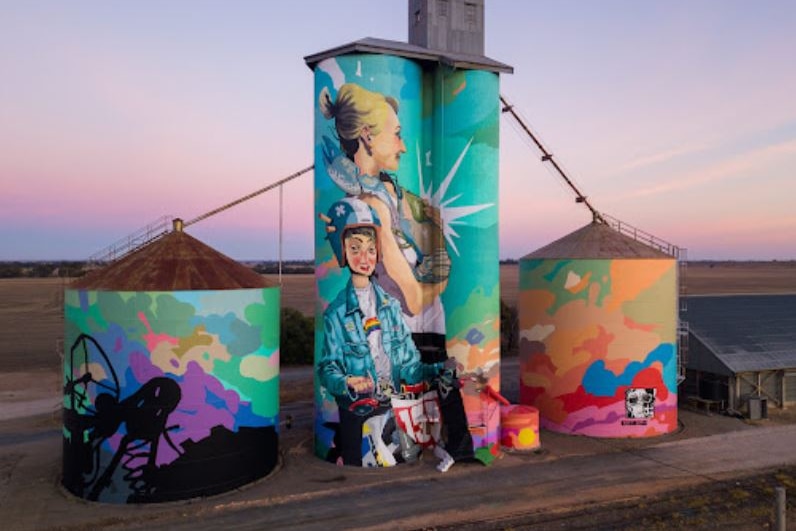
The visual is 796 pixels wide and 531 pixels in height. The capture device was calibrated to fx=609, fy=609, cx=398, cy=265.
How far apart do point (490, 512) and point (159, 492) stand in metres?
11.1

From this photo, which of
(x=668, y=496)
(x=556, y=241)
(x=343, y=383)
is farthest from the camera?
(x=556, y=241)

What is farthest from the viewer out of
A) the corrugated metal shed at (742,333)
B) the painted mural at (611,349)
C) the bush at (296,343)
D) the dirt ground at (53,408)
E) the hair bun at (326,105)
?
the bush at (296,343)

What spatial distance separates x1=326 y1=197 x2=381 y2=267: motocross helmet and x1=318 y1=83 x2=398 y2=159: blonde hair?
1.96m

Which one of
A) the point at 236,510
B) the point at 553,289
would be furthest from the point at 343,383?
the point at 553,289

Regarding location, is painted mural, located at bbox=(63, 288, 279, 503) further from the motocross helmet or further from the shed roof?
the shed roof

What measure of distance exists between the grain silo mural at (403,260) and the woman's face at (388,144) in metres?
0.04

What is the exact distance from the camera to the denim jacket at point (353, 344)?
24.5 m

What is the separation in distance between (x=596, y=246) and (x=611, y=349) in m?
5.25

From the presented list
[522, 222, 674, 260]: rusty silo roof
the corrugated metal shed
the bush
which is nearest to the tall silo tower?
[522, 222, 674, 260]: rusty silo roof

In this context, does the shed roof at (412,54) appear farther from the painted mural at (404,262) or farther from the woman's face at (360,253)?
the woman's face at (360,253)

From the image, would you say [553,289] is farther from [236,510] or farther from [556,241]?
[236,510]

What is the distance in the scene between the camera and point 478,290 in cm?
2572

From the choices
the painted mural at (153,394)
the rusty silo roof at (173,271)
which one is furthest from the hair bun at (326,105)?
the painted mural at (153,394)

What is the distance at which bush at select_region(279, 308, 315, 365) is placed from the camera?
5156 centimetres
